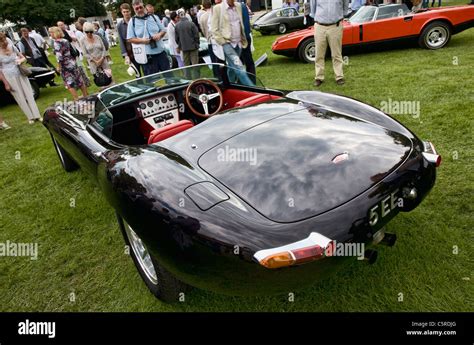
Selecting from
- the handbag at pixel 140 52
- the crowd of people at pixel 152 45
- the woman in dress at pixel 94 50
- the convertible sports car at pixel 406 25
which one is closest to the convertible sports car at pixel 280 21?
the convertible sports car at pixel 406 25

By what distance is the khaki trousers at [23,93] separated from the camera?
5.94 m

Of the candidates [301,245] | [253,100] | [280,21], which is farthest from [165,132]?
[280,21]

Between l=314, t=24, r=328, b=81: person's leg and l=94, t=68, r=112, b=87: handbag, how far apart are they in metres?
3.97

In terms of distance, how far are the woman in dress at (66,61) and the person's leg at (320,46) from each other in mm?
4603

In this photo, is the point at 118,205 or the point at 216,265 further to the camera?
the point at 118,205

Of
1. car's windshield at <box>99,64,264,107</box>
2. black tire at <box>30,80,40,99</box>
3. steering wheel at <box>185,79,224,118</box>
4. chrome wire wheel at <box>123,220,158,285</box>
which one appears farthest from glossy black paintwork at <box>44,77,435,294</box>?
black tire at <box>30,80,40,99</box>

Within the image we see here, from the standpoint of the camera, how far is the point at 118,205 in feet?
5.98

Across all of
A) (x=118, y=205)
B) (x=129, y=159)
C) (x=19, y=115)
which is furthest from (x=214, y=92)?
(x=19, y=115)

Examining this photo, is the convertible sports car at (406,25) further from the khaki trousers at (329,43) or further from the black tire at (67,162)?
the black tire at (67,162)

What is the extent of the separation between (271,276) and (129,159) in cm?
107

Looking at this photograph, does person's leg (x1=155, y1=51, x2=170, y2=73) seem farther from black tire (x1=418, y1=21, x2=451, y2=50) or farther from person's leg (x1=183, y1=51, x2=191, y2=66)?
black tire (x1=418, y1=21, x2=451, y2=50)

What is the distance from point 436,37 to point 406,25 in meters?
0.72

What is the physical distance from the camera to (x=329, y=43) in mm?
5719
